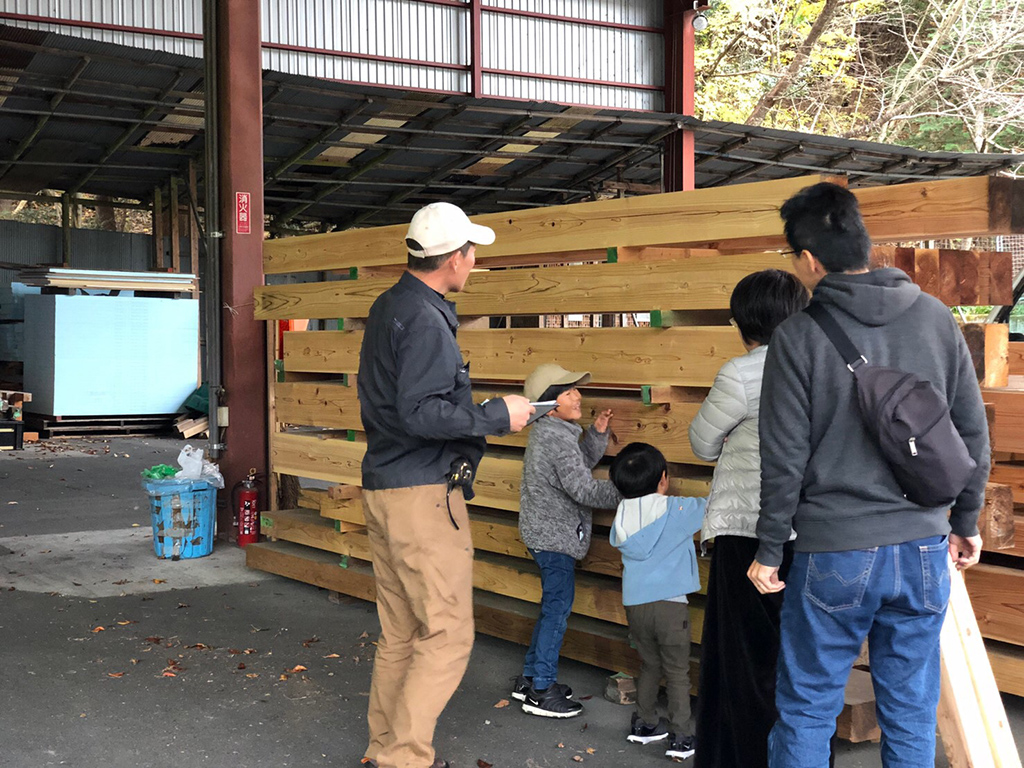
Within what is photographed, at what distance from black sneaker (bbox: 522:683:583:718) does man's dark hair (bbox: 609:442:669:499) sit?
3.07 ft

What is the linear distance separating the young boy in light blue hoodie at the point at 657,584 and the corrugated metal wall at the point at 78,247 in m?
17.3

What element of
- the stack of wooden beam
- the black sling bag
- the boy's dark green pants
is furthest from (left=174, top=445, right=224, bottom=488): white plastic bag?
the black sling bag

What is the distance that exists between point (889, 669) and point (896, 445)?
0.65 meters

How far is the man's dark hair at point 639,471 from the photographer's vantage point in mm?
4336

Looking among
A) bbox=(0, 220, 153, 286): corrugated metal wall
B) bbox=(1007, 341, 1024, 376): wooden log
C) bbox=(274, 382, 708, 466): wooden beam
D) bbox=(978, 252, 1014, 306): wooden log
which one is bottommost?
bbox=(274, 382, 708, 466): wooden beam

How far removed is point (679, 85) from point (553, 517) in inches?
506

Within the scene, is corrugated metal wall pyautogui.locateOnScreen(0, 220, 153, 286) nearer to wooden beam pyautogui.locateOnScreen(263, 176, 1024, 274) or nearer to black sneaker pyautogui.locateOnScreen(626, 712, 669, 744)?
wooden beam pyautogui.locateOnScreen(263, 176, 1024, 274)

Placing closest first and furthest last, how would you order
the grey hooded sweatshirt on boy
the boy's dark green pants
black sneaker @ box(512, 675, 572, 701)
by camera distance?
the boy's dark green pants → the grey hooded sweatshirt on boy → black sneaker @ box(512, 675, 572, 701)

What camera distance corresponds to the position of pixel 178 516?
770 cm

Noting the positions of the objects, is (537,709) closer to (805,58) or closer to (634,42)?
(634,42)

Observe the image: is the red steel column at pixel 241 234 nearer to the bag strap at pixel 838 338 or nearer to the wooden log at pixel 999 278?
the wooden log at pixel 999 278

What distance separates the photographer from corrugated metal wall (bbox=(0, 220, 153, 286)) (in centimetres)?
1905

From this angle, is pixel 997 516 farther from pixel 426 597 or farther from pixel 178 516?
pixel 178 516

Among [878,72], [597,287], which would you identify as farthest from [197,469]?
[878,72]
